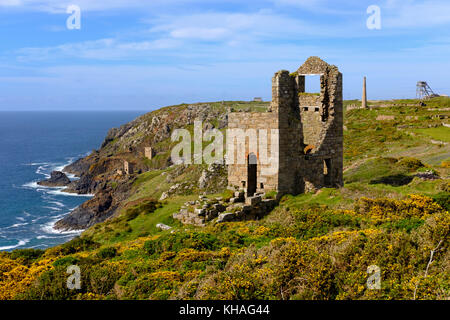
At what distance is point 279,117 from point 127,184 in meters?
63.4

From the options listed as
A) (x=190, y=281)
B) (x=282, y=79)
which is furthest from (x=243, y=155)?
(x=190, y=281)

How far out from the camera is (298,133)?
21.5 m

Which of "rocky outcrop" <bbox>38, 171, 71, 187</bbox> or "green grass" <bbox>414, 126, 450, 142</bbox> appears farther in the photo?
"rocky outcrop" <bbox>38, 171, 71, 187</bbox>

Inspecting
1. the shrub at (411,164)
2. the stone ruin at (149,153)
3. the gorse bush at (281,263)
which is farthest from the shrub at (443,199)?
the stone ruin at (149,153)

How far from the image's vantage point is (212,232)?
17.1 meters

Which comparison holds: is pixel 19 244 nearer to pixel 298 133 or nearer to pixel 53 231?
pixel 53 231

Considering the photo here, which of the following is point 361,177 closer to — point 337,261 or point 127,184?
point 337,261

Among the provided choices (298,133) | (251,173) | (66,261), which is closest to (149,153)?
(251,173)

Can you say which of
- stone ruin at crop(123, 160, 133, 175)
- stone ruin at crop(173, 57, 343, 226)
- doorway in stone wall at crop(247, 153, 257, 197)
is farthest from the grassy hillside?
stone ruin at crop(123, 160, 133, 175)

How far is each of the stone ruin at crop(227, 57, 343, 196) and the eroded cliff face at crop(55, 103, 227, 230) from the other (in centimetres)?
4641

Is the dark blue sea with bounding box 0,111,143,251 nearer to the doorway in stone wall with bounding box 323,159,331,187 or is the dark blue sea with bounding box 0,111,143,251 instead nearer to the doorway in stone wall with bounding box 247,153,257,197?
the doorway in stone wall with bounding box 247,153,257,197

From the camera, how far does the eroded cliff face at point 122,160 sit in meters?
67.7

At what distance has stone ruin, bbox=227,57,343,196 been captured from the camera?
20766 mm
